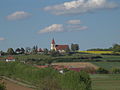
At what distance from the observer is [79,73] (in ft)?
141

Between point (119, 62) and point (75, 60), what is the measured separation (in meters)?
14.5

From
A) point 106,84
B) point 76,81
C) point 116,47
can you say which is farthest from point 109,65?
point 76,81

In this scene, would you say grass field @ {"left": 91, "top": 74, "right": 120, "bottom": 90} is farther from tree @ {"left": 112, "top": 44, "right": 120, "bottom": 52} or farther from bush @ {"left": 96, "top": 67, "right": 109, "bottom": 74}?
tree @ {"left": 112, "top": 44, "right": 120, "bottom": 52}

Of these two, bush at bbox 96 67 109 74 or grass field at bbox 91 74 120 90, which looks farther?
bush at bbox 96 67 109 74

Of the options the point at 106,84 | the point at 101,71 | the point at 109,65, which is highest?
the point at 109,65

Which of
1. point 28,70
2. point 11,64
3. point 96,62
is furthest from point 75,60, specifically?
point 28,70

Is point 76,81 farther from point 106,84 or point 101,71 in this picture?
point 101,71

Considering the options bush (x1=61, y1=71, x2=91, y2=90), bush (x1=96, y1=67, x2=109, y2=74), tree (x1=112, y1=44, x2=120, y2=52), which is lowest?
bush (x1=96, y1=67, x2=109, y2=74)

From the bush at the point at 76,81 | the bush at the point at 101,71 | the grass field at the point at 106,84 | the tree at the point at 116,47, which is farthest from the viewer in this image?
the tree at the point at 116,47

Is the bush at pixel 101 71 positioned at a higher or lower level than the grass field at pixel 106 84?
higher

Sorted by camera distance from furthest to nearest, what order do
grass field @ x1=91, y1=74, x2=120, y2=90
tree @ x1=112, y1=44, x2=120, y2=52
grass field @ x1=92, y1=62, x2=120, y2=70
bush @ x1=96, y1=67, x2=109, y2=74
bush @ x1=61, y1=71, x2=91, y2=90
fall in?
tree @ x1=112, y1=44, x2=120, y2=52 → grass field @ x1=92, y1=62, x2=120, y2=70 → bush @ x1=96, y1=67, x2=109, y2=74 → grass field @ x1=91, y1=74, x2=120, y2=90 → bush @ x1=61, y1=71, x2=91, y2=90

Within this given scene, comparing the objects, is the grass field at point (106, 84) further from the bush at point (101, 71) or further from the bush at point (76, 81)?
the bush at point (101, 71)

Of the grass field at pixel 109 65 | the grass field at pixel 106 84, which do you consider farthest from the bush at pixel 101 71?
the grass field at pixel 106 84

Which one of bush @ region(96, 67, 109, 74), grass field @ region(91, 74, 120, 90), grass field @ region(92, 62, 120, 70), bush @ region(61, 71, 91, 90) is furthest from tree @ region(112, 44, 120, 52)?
bush @ region(61, 71, 91, 90)
